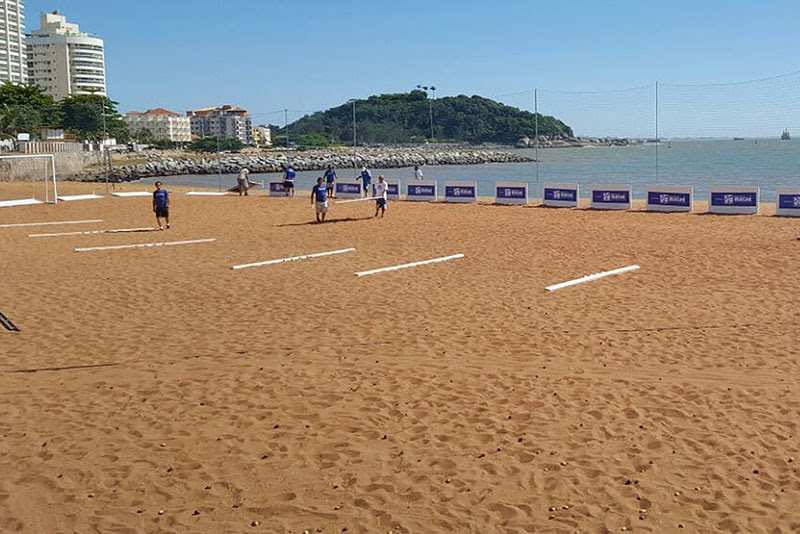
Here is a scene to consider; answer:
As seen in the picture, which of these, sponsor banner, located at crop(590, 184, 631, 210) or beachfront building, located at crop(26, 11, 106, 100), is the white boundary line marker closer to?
sponsor banner, located at crop(590, 184, 631, 210)

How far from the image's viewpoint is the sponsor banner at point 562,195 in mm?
29766

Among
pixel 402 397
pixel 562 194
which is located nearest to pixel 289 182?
pixel 562 194

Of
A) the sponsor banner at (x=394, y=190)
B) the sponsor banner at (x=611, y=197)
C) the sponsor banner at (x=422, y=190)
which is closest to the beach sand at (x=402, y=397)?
the sponsor banner at (x=611, y=197)

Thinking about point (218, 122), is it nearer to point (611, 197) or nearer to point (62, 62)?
point (62, 62)

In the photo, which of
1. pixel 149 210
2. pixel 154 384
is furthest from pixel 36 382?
pixel 149 210

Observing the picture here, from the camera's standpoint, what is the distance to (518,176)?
69.0 meters

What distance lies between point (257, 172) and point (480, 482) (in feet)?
252

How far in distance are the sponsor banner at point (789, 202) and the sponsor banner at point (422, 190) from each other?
1349 cm

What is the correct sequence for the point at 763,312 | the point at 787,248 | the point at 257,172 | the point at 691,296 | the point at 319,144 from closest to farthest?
the point at 763,312 < the point at 691,296 < the point at 787,248 < the point at 257,172 < the point at 319,144

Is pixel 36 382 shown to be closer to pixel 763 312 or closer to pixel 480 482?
pixel 480 482

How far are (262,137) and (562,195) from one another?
113m

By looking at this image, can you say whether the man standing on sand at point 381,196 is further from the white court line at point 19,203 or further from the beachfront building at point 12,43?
the beachfront building at point 12,43

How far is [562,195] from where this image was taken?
30.0m

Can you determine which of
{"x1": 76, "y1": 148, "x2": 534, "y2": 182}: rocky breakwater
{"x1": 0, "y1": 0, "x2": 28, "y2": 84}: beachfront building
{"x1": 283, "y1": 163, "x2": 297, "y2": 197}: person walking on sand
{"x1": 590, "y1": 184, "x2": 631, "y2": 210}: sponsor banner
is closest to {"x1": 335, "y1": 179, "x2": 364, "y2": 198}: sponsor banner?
{"x1": 283, "y1": 163, "x2": 297, "y2": 197}: person walking on sand
